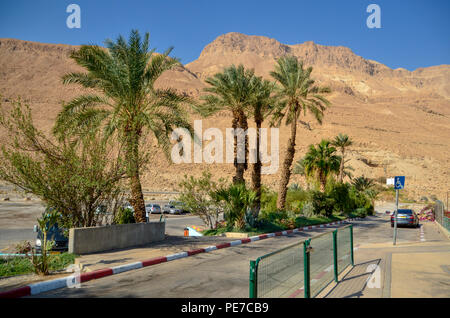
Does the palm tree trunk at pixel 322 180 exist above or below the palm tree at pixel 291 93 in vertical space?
below

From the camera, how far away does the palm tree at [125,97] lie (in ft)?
50.8

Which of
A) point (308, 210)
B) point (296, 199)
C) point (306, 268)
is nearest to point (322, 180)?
point (296, 199)

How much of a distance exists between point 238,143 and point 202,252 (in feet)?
36.4

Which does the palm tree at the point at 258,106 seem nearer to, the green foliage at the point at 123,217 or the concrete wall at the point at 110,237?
the green foliage at the point at 123,217

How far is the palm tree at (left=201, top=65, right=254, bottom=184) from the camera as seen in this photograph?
2289 centimetres

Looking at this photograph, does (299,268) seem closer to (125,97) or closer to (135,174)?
(135,174)

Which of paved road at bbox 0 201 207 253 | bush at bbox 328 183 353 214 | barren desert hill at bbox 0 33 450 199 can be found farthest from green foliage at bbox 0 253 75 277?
A: barren desert hill at bbox 0 33 450 199

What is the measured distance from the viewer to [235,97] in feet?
75.4

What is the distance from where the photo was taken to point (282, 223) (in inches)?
880

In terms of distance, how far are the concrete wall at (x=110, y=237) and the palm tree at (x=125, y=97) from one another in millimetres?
1594

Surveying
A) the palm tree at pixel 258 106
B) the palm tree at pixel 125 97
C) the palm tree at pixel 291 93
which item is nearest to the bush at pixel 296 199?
the palm tree at pixel 291 93

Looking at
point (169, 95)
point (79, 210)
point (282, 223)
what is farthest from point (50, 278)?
point (282, 223)

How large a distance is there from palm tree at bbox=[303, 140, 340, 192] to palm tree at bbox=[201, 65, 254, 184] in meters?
15.0
